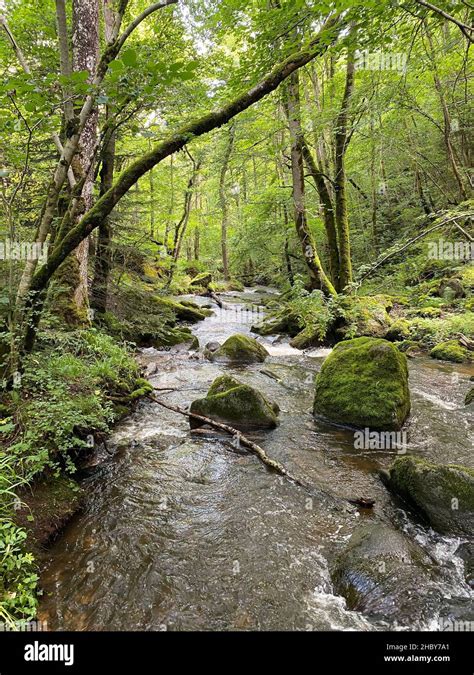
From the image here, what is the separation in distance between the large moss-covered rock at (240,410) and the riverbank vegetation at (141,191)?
1.57 m

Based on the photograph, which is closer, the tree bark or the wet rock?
the wet rock

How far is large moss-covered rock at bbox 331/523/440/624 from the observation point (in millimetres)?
2830

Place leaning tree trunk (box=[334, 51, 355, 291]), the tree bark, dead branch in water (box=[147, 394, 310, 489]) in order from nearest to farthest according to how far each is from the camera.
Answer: the tree bark < dead branch in water (box=[147, 394, 310, 489]) < leaning tree trunk (box=[334, 51, 355, 291])

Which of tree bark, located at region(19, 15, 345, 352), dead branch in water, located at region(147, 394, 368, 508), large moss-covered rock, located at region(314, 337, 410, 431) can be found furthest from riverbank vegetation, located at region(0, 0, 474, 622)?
dead branch in water, located at region(147, 394, 368, 508)

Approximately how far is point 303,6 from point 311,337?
875 cm

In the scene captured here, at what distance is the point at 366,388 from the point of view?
6.26 m

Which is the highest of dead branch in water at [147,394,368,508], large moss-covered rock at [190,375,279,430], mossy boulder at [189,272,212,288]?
mossy boulder at [189,272,212,288]

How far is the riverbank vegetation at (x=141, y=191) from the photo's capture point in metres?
3.44

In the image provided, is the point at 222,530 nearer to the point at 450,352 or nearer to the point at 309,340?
the point at 309,340

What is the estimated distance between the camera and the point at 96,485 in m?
4.45

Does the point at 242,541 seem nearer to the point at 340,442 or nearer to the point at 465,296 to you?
the point at 340,442

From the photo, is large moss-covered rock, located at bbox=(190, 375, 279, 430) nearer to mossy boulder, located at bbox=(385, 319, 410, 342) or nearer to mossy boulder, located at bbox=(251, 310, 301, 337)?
mossy boulder, located at bbox=(385, 319, 410, 342)

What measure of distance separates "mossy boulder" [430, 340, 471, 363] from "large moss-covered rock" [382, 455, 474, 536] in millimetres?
7024
